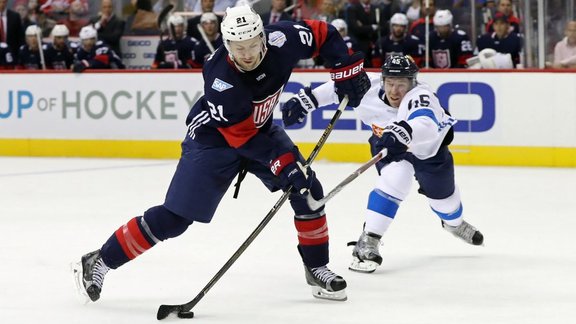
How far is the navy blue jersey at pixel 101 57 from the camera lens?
9978 mm

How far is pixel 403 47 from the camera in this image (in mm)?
9516

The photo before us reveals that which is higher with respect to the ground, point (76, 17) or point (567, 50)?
point (76, 17)

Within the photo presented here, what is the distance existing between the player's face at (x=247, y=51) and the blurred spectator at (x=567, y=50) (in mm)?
5064

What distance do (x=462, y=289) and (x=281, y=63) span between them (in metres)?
1.10

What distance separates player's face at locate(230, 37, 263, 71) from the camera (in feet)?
12.3

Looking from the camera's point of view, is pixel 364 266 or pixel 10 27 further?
pixel 10 27

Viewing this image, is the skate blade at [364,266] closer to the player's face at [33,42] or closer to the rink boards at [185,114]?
the rink boards at [185,114]

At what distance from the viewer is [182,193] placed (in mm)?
3932

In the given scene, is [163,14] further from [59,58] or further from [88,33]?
[59,58]

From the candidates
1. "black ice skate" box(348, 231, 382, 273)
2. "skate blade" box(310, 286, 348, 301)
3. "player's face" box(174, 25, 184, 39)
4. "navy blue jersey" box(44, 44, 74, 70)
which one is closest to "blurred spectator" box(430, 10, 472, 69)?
"player's face" box(174, 25, 184, 39)

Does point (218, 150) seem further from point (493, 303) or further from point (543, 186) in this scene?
point (543, 186)

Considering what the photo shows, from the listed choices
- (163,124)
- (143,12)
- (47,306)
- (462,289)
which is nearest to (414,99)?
(462,289)

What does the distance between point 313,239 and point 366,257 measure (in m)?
0.53

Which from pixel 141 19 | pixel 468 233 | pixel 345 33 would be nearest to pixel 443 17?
pixel 345 33
